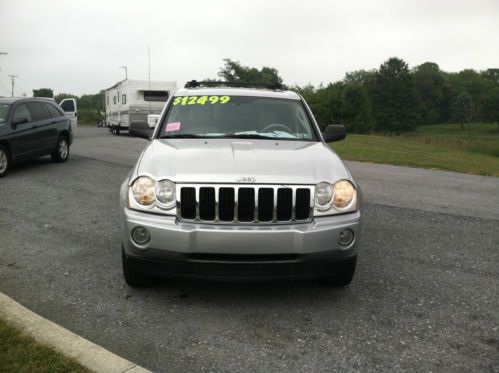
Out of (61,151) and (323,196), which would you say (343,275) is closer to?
(323,196)

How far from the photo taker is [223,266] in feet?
11.1

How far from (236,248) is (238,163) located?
69 centimetres

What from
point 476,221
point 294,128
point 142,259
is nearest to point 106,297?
point 142,259

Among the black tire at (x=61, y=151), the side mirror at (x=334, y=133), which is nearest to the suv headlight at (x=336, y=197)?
the side mirror at (x=334, y=133)

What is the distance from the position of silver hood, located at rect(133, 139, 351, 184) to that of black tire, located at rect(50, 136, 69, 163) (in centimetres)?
886

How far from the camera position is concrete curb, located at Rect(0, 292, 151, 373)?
2.79 meters

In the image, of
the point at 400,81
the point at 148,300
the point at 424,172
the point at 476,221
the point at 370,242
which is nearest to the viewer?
the point at 148,300

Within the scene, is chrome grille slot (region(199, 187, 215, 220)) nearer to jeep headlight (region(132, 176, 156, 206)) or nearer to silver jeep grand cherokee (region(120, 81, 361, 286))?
silver jeep grand cherokee (region(120, 81, 361, 286))

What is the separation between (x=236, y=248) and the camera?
333 cm

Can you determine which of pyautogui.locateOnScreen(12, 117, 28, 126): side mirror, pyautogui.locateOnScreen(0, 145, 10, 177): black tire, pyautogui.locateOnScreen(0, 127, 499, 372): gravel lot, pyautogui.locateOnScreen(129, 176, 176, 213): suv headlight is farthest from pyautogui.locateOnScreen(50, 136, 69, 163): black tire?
pyautogui.locateOnScreen(129, 176, 176, 213): suv headlight

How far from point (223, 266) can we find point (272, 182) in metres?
0.69

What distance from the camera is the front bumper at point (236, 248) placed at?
131 inches

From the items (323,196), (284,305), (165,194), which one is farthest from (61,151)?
(323,196)

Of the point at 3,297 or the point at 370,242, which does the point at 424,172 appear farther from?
the point at 3,297
